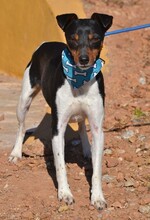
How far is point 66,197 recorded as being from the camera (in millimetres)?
6145

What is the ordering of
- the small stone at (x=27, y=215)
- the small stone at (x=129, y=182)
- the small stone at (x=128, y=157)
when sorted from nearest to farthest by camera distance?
the small stone at (x=27, y=215), the small stone at (x=129, y=182), the small stone at (x=128, y=157)

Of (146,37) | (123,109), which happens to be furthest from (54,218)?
(146,37)

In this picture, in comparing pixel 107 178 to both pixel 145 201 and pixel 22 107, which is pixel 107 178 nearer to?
pixel 145 201

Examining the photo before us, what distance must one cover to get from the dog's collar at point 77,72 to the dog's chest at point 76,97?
0.08 m

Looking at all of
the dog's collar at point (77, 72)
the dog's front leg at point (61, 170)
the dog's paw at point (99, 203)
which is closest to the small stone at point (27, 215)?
the dog's front leg at point (61, 170)

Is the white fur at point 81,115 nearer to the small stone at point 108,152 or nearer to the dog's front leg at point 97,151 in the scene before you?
the dog's front leg at point 97,151

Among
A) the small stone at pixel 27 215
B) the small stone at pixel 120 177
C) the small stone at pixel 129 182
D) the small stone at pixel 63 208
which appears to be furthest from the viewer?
the small stone at pixel 120 177

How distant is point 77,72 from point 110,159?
150 cm

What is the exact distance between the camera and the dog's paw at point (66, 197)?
6.12m

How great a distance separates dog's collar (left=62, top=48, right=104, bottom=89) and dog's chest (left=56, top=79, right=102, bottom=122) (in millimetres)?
81

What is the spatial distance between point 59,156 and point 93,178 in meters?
0.43

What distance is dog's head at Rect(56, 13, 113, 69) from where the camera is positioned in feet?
18.6

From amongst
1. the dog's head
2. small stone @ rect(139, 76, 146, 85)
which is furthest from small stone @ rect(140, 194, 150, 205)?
small stone @ rect(139, 76, 146, 85)

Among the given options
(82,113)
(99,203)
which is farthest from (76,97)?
(99,203)
